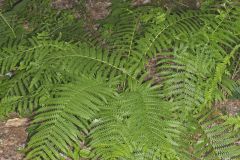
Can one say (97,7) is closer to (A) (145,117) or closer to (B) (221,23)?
(B) (221,23)

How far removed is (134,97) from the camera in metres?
2.57

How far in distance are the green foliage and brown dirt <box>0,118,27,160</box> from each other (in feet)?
1.07

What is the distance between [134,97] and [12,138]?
49.8 inches

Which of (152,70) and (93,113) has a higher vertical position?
(93,113)

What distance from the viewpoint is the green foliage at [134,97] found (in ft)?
7.66

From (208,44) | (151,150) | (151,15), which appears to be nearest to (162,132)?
(151,150)

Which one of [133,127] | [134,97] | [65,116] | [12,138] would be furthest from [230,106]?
[12,138]

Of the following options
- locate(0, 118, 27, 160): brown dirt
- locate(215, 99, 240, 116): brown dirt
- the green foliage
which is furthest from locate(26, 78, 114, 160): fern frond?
locate(215, 99, 240, 116): brown dirt

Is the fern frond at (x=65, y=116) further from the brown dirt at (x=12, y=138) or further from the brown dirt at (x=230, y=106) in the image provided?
the brown dirt at (x=230, y=106)

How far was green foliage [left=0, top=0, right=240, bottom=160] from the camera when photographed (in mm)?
2336

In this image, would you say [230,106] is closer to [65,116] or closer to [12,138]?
[65,116]

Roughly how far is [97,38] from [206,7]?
1.13 m

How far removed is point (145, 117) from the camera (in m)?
2.39

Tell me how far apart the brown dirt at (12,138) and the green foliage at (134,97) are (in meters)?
0.33
